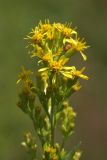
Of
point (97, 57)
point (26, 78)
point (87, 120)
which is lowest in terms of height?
point (87, 120)

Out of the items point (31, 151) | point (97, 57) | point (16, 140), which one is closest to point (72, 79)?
point (31, 151)

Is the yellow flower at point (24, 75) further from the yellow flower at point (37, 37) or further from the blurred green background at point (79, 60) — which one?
the blurred green background at point (79, 60)

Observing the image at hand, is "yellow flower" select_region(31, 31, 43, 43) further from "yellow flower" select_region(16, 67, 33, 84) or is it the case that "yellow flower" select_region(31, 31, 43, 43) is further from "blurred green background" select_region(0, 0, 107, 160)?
"blurred green background" select_region(0, 0, 107, 160)

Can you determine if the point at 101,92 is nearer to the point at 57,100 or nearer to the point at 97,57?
the point at 97,57

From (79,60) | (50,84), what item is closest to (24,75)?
(50,84)

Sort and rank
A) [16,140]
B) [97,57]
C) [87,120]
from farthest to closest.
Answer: [97,57]
[87,120]
[16,140]

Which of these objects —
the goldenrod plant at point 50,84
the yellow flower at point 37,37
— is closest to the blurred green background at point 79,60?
the goldenrod plant at point 50,84
